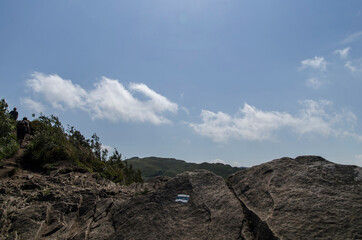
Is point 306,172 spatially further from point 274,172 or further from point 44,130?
point 44,130

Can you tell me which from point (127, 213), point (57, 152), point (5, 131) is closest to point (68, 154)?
point (57, 152)

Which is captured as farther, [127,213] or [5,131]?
A: [5,131]

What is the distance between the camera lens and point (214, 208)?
25.9 feet

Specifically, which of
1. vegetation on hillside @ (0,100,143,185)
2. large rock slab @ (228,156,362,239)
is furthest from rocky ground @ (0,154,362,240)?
vegetation on hillside @ (0,100,143,185)

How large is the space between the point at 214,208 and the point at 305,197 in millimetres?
2683

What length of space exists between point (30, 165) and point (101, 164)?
16.3 feet

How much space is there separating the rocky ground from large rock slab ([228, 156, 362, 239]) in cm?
2

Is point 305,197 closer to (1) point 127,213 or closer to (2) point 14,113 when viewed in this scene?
(1) point 127,213

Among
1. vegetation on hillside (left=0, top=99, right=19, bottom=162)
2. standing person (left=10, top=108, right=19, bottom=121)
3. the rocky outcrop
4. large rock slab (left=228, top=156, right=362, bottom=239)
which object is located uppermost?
standing person (left=10, top=108, right=19, bottom=121)

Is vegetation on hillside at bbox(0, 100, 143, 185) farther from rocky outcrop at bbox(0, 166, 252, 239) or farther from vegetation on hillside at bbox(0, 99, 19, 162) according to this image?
rocky outcrop at bbox(0, 166, 252, 239)

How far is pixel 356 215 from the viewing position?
5754 mm

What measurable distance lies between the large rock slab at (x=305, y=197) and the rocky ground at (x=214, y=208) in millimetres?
20

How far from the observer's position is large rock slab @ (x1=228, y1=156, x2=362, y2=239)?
5758mm

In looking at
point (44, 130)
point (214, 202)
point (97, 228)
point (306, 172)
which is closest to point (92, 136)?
point (44, 130)
